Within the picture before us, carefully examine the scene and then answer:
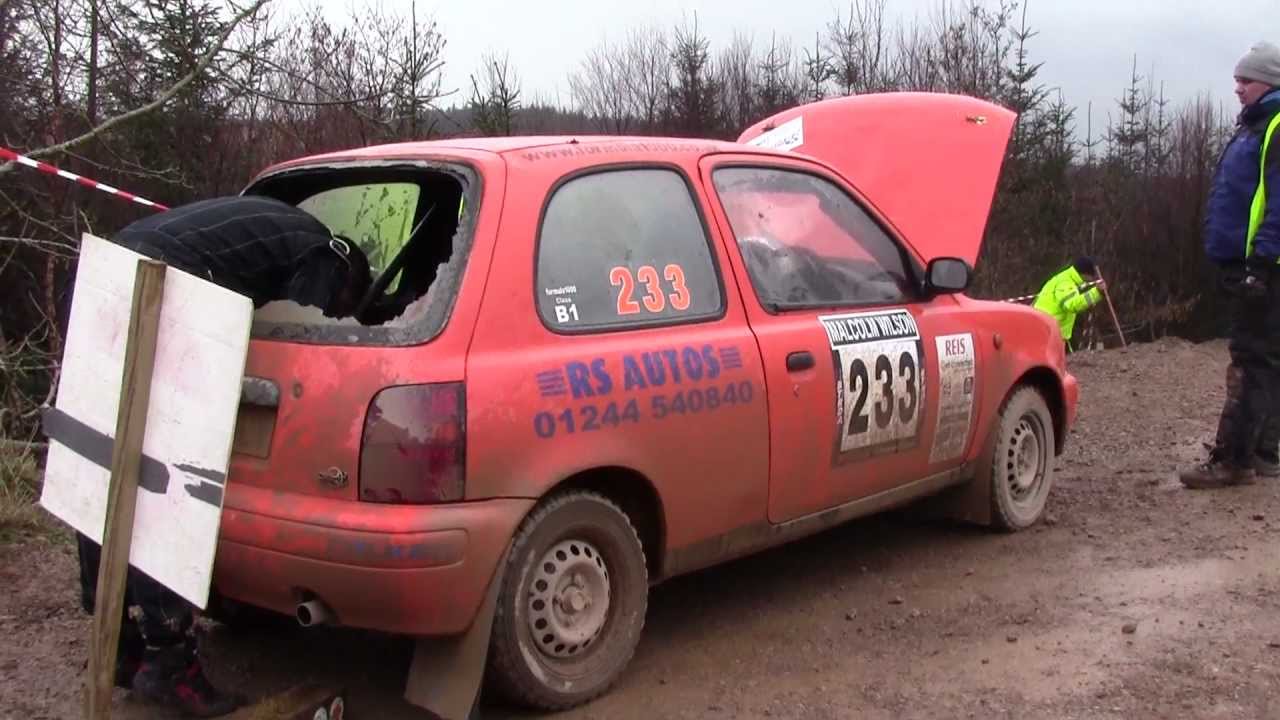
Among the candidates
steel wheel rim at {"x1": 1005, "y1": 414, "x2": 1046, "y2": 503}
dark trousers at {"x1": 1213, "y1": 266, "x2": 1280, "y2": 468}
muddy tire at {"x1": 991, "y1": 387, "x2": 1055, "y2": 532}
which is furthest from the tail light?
dark trousers at {"x1": 1213, "y1": 266, "x2": 1280, "y2": 468}

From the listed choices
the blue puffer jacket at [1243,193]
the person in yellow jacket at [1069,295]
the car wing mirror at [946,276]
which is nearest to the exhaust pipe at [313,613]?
the car wing mirror at [946,276]

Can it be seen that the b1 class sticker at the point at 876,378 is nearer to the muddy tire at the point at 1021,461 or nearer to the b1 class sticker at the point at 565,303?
the muddy tire at the point at 1021,461

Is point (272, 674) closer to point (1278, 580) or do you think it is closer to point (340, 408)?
point (340, 408)

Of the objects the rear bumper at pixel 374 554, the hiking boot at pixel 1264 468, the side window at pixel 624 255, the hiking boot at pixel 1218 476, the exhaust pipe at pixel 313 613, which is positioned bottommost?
Answer: the exhaust pipe at pixel 313 613

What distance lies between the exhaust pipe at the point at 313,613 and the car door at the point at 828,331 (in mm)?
1594

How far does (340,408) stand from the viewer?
310cm

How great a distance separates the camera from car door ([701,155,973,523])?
4.07 meters

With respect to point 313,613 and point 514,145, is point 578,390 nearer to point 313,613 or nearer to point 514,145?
point 514,145

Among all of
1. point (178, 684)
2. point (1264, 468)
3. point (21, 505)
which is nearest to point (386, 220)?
point (178, 684)

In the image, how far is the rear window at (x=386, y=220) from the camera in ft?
11.1

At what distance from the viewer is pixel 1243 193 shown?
5828mm

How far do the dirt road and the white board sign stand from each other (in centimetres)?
99

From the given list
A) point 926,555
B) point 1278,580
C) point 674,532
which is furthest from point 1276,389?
point 674,532

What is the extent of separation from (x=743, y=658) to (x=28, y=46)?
6.92 m
